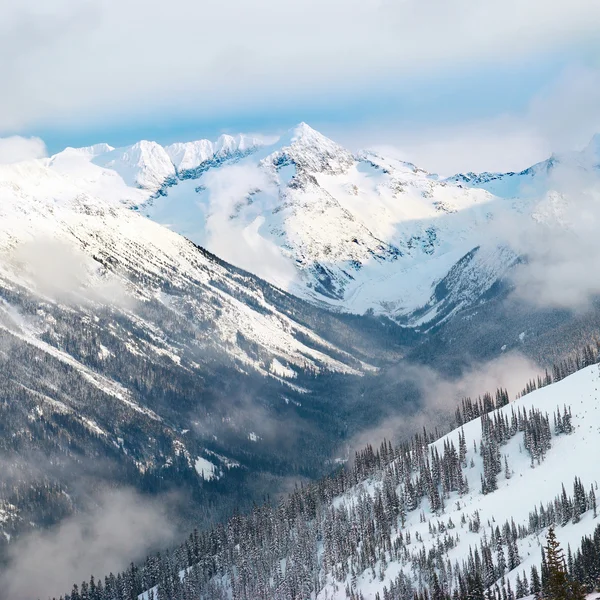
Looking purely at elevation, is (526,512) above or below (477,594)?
above

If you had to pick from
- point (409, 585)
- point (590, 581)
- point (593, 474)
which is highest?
point (593, 474)

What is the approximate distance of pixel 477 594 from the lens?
497 ft

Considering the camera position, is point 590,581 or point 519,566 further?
point 519,566

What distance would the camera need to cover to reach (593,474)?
7736 inches

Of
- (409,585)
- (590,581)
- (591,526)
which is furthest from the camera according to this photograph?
(409,585)

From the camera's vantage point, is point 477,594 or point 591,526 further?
point 591,526

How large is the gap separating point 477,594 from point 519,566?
81.8ft

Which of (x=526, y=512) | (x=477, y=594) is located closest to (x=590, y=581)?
(x=477, y=594)

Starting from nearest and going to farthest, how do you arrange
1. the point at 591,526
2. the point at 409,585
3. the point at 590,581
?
the point at 590,581 → the point at 591,526 → the point at 409,585

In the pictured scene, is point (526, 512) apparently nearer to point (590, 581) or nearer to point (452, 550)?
point (452, 550)

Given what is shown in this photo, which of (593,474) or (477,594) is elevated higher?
(593,474)

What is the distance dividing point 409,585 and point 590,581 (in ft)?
168

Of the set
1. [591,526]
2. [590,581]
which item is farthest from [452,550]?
[590,581]

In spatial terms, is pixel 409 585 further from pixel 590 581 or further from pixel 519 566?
pixel 590 581
